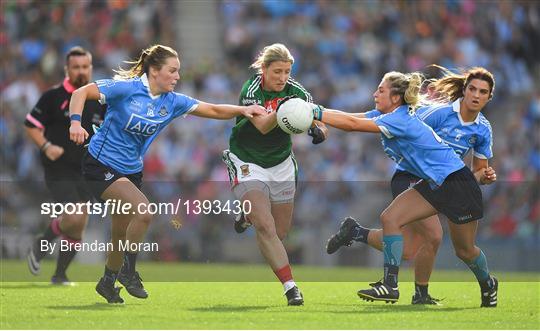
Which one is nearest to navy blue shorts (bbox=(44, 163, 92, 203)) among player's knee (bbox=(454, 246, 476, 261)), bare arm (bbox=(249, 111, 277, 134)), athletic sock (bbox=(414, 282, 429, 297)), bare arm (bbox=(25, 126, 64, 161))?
bare arm (bbox=(25, 126, 64, 161))

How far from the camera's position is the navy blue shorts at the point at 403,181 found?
10.9 meters

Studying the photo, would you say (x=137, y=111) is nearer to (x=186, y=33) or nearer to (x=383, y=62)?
(x=383, y=62)

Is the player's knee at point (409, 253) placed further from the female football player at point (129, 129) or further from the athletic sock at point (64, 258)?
the athletic sock at point (64, 258)

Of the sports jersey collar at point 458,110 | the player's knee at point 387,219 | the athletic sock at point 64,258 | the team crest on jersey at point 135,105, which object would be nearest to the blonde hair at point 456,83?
the sports jersey collar at point 458,110

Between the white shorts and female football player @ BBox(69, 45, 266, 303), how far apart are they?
51 centimetres

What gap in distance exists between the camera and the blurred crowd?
19.8 m

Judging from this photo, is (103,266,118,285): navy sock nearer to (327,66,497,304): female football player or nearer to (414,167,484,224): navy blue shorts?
(327,66,497,304): female football player

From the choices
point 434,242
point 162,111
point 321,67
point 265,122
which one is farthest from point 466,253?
point 321,67

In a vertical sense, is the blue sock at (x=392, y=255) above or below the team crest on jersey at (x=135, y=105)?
below

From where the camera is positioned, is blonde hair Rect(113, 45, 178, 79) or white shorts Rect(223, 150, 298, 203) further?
white shorts Rect(223, 150, 298, 203)

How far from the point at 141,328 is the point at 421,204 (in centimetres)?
293

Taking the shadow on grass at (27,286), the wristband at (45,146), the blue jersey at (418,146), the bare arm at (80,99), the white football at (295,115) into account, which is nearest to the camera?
the white football at (295,115)

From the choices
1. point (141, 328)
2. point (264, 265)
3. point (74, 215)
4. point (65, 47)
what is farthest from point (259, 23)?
point (141, 328)

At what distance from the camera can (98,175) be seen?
10.2 metres
